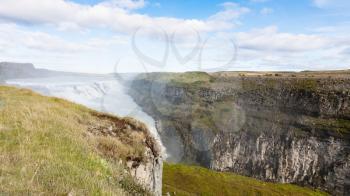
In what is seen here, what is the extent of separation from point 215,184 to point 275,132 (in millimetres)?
42675

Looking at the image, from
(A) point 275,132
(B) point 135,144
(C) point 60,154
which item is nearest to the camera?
(C) point 60,154

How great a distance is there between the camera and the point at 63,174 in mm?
10766

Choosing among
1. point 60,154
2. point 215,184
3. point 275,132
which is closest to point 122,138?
point 60,154

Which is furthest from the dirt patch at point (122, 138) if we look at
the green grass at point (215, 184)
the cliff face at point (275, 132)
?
the cliff face at point (275, 132)

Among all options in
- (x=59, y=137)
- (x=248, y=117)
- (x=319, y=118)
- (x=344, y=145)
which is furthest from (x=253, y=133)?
(x=59, y=137)

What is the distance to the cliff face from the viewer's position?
141000 mm

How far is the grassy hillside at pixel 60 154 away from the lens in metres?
9.78

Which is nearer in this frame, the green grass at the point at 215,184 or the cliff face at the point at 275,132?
the green grass at the point at 215,184

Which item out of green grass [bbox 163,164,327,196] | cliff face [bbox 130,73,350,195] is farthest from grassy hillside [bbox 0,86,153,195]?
cliff face [bbox 130,73,350,195]

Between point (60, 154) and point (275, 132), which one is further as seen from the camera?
point (275, 132)

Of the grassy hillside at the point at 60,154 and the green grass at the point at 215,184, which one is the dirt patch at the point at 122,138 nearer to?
the grassy hillside at the point at 60,154

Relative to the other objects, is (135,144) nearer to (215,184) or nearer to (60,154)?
(60,154)

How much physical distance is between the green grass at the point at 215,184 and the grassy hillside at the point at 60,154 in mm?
94943

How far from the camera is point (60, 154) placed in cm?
1340
